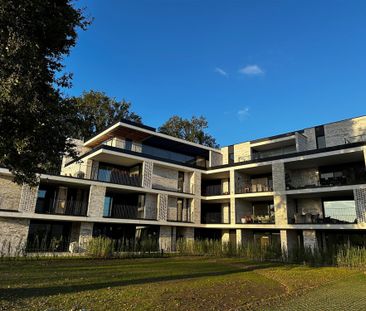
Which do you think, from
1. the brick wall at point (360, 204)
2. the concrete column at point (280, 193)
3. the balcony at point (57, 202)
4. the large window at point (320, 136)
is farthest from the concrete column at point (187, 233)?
the large window at point (320, 136)

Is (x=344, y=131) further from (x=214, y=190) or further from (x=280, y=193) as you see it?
(x=214, y=190)

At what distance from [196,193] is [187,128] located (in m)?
17.8

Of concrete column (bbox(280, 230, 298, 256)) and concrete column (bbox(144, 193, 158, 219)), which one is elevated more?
concrete column (bbox(144, 193, 158, 219))

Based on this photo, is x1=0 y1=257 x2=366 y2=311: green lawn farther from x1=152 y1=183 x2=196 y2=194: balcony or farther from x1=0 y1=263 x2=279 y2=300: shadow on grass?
x1=152 y1=183 x2=196 y2=194: balcony

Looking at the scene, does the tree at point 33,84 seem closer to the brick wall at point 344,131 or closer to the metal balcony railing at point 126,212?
the metal balcony railing at point 126,212

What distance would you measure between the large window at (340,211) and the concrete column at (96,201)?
15.5 metres

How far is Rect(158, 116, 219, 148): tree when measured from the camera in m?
42.1

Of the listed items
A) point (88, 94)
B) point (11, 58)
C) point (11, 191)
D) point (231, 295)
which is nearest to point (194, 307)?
point (231, 295)

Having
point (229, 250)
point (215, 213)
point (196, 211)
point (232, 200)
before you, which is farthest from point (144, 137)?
point (229, 250)

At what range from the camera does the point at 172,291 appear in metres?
8.21

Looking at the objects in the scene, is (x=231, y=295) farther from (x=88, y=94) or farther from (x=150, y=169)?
(x=88, y=94)

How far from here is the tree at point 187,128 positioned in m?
42.1

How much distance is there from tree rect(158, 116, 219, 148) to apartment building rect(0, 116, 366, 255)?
42.4 ft

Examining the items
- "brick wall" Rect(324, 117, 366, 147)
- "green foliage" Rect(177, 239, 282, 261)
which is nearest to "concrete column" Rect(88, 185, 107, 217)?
"green foliage" Rect(177, 239, 282, 261)
